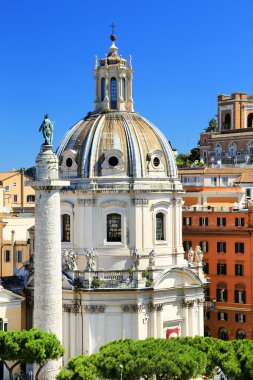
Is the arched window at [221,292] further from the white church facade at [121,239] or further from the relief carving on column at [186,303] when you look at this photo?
the relief carving on column at [186,303]

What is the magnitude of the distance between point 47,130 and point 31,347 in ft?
40.4

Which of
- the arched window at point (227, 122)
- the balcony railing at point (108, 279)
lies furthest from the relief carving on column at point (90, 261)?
the arched window at point (227, 122)

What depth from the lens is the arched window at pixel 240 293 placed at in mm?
74812

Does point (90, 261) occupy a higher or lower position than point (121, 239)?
lower

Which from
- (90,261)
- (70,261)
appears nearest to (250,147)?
(70,261)

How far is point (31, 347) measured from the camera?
47.9 metres

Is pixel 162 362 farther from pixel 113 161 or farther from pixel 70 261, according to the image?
pixel 113 161

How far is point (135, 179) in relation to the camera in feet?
204

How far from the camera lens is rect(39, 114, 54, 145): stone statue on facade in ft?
169

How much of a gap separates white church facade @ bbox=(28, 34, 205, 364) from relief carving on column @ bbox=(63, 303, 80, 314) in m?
0.07

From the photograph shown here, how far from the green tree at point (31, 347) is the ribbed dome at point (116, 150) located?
638 inches

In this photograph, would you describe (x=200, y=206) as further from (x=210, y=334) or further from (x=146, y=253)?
(x=146, y=253)

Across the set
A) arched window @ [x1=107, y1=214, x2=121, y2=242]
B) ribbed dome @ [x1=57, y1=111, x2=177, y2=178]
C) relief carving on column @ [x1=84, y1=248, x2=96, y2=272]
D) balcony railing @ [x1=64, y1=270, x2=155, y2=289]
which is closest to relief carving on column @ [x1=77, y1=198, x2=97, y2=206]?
arched window @ [x1=107, y1=214, x2=121, y2=242]

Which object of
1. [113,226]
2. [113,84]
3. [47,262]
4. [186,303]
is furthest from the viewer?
[113,84]
